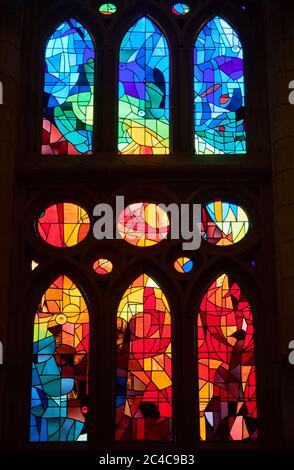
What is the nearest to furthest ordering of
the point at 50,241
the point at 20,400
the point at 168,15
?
the point at 20,400 < the point at 50,241 < the point at 168,15

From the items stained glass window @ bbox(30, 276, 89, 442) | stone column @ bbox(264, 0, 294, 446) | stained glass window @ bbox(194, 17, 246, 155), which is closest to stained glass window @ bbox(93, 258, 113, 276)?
stained glass window @ bbox(30, 276, 89, 442)

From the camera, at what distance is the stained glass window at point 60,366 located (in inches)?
405

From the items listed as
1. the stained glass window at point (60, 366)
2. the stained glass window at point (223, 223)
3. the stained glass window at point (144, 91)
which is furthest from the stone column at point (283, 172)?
the stained glass window at point (60, 366)

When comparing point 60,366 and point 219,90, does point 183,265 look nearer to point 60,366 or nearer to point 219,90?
point 60,366

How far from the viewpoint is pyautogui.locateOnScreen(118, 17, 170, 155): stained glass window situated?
11.5 metres

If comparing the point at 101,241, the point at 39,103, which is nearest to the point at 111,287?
the point at 101,241

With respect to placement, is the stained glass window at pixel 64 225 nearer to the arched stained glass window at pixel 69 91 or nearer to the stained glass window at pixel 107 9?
the arched stained glass window at pixel 69 91

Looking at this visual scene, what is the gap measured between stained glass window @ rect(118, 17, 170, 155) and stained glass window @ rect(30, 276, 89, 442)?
1831 millimetres

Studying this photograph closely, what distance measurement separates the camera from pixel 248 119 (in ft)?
37.9

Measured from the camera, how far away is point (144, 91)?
38.4ft

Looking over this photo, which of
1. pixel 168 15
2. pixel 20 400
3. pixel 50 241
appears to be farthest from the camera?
pixel 168 15

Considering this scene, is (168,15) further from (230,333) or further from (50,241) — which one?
(230,333)

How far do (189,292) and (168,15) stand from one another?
340 cm

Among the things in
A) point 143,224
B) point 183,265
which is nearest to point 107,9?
point 143,224
